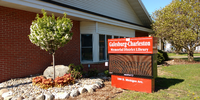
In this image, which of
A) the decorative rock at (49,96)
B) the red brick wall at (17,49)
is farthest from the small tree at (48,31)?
the decorative rock at (49,96)

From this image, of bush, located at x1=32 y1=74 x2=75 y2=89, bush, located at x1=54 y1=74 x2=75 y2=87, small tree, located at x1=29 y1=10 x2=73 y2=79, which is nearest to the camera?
small tree, located at x1=29 y1=10 x2=73 y2=79

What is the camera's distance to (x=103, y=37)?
11469 millimetres

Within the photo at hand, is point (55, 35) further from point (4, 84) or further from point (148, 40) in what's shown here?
point (148, 40)

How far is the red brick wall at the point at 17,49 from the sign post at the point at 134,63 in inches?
150

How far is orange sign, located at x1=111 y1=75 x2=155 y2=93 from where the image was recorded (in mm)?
6023

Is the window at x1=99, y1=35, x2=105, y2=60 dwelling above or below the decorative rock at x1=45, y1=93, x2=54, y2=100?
above

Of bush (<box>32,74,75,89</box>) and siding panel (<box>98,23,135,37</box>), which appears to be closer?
bush (<box>32,74,75,89</box>)

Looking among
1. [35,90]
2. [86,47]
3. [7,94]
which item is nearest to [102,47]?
[86,47]

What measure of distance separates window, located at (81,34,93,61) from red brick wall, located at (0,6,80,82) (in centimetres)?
257

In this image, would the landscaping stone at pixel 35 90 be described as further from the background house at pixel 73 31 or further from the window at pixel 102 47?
the window at pixel 102 47

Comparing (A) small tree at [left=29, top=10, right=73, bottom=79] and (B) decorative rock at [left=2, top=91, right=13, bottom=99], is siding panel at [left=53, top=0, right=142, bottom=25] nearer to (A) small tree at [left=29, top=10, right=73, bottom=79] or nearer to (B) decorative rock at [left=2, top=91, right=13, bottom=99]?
(A) small tree at [left=29, top=10, right=73, bottom=79]

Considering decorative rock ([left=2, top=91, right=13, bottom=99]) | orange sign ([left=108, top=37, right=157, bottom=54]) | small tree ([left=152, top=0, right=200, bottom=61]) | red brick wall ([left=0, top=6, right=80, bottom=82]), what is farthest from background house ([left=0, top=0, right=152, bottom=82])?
orange sign ([left=108, top=37, right=157, bottom=54])

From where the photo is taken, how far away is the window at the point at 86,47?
420 inches

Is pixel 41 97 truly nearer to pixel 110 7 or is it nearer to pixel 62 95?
pixel 62 95
